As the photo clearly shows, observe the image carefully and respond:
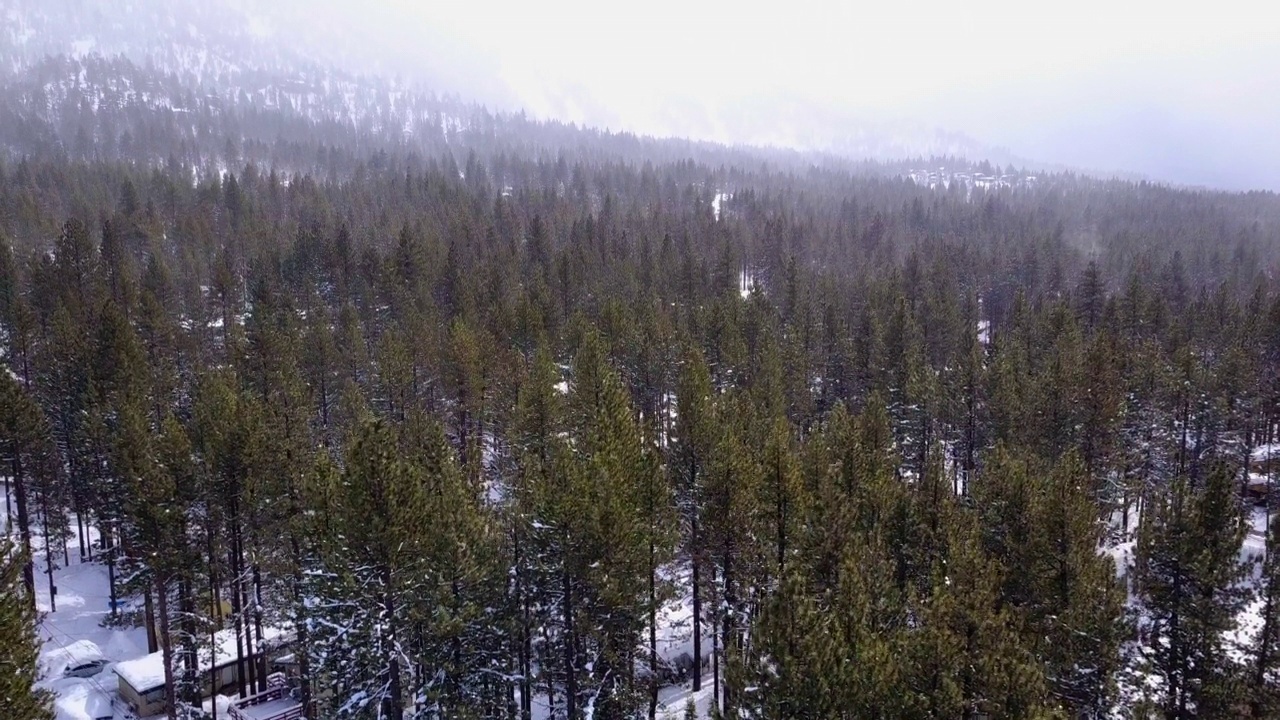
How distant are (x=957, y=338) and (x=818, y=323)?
431 inches

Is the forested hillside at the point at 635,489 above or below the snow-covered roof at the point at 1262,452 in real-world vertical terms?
above

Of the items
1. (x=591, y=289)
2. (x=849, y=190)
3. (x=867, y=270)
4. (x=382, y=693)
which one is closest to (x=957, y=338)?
(x=591, y=289)

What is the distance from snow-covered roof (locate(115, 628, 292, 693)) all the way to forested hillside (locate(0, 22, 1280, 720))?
0.65 metres

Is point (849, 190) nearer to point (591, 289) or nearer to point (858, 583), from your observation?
point (591, 289)

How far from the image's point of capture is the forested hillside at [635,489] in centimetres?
1788

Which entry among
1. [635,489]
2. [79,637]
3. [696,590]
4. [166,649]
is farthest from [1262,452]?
[79,637]

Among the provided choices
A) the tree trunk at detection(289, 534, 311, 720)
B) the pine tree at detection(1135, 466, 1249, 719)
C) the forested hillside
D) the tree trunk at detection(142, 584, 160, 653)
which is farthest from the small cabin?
the pine tree at detection(1135, 466, 1249, 719)

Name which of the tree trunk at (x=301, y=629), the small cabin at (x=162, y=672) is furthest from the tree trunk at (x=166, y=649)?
the tree trunk at (x=301, y=629)

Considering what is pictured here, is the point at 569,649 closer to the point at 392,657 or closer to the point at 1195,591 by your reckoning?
the point at 392,657

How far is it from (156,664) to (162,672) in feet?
2.76

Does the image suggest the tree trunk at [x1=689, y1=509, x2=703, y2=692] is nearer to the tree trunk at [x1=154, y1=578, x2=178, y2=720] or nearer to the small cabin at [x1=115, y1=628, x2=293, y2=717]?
the small cabin at [x1=115, y1=628, x2=293, y2=717]

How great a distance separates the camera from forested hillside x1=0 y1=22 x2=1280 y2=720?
17.9 m

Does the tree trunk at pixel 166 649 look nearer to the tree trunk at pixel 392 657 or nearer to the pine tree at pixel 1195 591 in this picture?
the tree trunk at pixel 392 657

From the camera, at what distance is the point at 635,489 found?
23000mm
